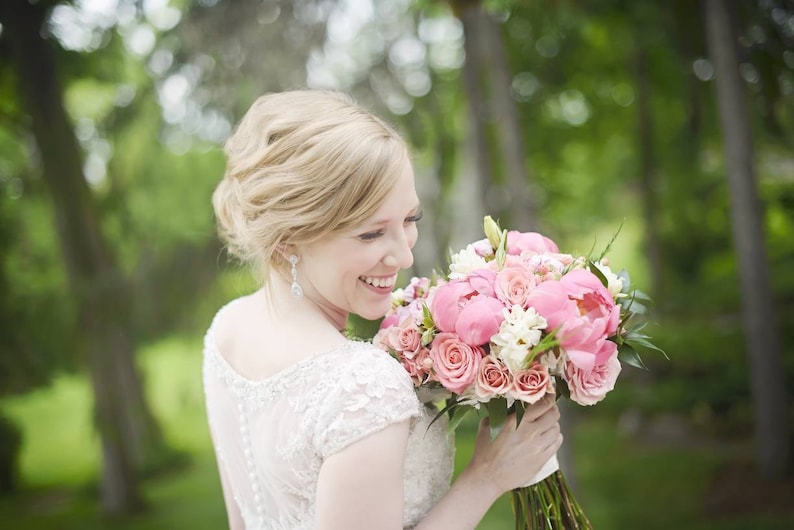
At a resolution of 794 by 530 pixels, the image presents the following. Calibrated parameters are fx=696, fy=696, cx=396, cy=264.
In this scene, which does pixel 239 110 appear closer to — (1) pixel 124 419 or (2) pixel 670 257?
(1) pixel 124 419

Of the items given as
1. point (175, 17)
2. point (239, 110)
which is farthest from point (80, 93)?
point (239, 110)

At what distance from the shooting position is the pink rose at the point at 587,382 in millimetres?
1641

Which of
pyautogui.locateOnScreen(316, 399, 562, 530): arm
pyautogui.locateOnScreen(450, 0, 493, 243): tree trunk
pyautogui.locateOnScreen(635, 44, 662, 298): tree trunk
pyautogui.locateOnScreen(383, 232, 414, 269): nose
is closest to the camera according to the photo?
pyautogui.locateOnScreen(316, 399, 562, 530): arm

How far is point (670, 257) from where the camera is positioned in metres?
10.1

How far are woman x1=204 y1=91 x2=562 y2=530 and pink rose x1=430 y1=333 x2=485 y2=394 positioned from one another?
111 mm

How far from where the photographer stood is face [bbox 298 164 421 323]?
1.65 meters

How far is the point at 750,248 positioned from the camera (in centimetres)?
528

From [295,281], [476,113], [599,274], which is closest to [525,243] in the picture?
[599,274]

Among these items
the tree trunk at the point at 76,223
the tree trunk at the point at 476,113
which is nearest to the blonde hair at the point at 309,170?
the tree trunk at the point at 476,113

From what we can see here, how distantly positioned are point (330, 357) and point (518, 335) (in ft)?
1.41

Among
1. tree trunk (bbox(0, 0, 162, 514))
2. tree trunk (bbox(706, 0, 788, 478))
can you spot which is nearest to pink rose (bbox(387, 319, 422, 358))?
tree trunk (bbox(706, 0, 788, 478))

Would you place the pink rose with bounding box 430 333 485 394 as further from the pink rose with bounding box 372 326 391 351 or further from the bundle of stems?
the bundle of stems

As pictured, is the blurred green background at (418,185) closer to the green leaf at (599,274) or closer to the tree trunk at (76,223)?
the tree trunk at (76,223)

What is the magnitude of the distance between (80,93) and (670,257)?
28.9ft
